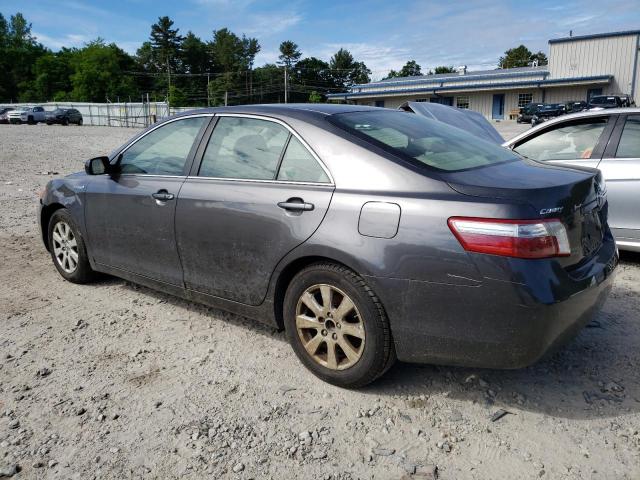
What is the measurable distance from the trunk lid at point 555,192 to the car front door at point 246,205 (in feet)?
2.63

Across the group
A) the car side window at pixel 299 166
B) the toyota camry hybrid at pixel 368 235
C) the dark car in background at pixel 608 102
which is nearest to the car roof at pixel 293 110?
the toyota camry hybrid at pixel 368 235

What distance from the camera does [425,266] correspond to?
2.62 m

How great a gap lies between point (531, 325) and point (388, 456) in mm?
900

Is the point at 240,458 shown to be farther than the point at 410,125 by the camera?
No

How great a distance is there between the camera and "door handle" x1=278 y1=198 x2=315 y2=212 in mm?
3039

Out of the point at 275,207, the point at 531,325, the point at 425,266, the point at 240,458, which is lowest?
the point at 240,458

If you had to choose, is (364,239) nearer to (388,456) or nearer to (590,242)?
(388,456)

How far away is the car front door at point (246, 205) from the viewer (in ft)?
10.2

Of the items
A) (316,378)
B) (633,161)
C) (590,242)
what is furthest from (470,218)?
(633,161)

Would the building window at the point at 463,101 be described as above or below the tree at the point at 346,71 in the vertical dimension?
below

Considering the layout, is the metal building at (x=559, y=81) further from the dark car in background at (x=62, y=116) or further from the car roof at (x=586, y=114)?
the car roof at (x=586, y=114)

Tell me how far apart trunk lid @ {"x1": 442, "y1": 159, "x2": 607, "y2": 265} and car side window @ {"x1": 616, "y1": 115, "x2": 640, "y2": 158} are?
7.92 feet

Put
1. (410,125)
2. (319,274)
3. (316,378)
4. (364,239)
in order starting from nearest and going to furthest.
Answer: (364,239)
(319,274)
(316,378)
(410,125)

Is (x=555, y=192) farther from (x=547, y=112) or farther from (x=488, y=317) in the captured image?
(x=547, y=112)
